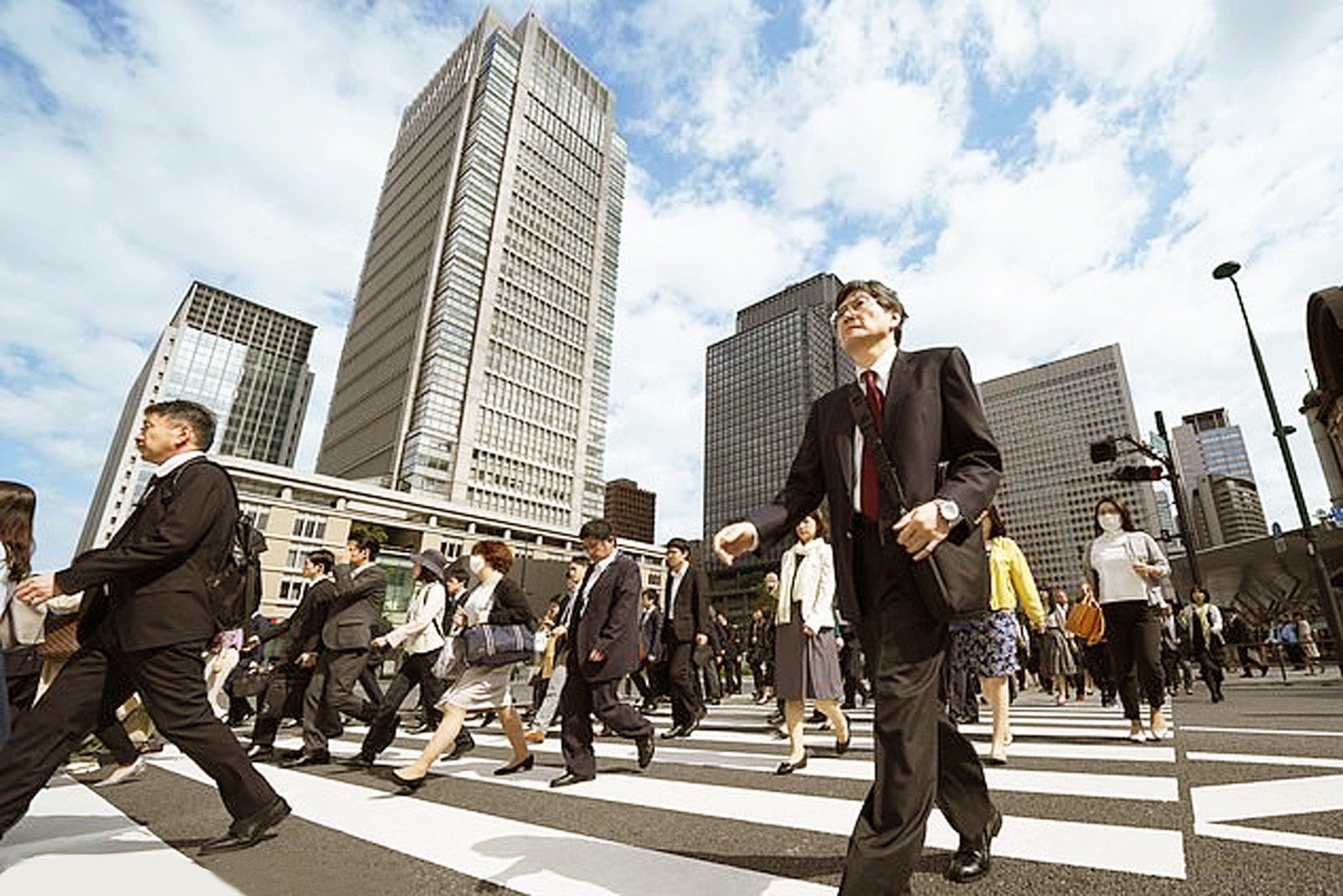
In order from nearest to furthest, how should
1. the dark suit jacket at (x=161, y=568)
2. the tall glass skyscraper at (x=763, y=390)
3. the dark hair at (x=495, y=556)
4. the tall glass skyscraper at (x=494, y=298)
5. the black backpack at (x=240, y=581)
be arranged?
the dark suit jacket at (x=161, y=568)
the black backpack at (x=240, y=581)
the dark hair at (x=495, y=556)
the tall glass skyscraper at (x=494, y=298)
the tall glass skyscraper at (x=763, y=390)

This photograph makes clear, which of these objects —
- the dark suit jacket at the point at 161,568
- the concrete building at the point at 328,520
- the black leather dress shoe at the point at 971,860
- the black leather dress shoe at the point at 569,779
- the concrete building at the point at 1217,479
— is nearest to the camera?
the black leather dress shoe at the point at 971,860

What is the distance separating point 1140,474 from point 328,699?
16618 mm

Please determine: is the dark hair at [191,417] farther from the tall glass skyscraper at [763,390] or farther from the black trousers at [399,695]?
the tall glass skyscraper at [763,390]

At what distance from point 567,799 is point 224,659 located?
610 cm

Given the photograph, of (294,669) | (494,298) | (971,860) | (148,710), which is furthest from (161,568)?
(494,298)

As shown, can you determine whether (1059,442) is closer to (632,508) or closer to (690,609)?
(690,609)

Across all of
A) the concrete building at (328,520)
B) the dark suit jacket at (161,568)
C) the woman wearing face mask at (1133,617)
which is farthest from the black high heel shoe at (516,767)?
the concrete building at (328,520)

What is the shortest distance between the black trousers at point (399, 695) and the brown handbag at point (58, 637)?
2130mm

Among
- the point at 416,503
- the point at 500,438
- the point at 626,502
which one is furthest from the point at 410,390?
the point at 626,502

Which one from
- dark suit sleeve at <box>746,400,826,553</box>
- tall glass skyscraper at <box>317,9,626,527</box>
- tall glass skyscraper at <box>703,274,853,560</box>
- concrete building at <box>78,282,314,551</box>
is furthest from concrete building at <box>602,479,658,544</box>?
dark suit sleeve at <box>746,400,826,553</box>

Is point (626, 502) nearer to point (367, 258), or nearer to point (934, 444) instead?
point (367, 258)

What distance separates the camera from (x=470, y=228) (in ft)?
297

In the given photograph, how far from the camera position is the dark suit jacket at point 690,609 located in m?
7.54

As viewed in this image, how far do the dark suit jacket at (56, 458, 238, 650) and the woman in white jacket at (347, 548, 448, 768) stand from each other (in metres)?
2.54
